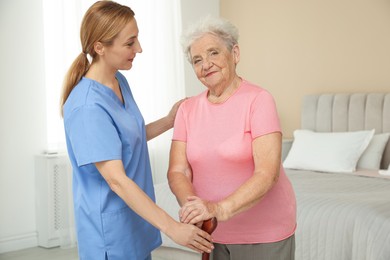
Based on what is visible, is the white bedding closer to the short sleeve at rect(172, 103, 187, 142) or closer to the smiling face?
the short sleeve at rect(172, 103, 187, 142)

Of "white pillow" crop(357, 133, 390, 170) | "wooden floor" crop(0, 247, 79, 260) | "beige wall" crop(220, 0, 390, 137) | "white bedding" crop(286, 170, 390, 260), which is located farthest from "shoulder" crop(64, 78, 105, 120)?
"beige wall" crop(220, 0, 390, 137)

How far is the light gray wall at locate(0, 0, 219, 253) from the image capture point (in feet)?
16.6

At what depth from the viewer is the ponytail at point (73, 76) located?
214 centimetres

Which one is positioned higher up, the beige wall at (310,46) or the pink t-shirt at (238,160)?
the beige wall at (310,46)

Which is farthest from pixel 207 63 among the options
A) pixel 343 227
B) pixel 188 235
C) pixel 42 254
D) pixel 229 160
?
pixel 42 254

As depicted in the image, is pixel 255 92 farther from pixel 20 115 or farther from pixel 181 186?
pixel 20 115

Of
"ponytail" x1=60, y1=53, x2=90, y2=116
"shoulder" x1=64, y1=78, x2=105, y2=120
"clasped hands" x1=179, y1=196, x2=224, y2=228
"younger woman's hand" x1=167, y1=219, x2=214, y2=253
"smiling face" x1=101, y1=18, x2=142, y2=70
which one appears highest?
"smiling face" x1=101, y1=18, x2=142, y2=70

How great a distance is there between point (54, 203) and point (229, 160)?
3.38m

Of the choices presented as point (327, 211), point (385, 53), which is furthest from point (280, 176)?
point (385, 53)

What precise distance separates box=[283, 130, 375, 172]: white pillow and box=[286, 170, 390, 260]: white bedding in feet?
3.49

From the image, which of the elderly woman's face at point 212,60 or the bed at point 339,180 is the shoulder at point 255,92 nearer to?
the elderly woman's face at point 212,60

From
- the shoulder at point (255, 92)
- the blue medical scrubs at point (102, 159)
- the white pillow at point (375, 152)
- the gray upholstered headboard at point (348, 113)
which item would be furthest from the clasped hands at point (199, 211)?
the gray upholstered headboard at point (348, 113)

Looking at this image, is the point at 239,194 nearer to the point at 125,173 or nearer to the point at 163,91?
the point at 125,173

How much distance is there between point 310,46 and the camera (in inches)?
227
